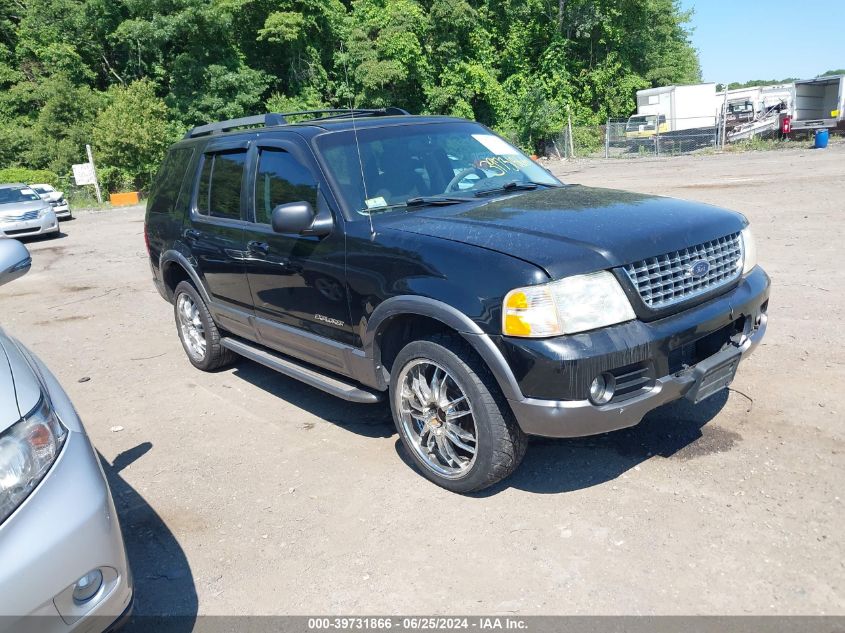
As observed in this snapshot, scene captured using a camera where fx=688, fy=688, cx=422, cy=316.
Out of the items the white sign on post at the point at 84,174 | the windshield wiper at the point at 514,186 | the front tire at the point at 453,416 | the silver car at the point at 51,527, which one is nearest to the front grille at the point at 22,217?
the white sign on post at the point at 84,174

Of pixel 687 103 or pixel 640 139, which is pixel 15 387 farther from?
pixel 687 103

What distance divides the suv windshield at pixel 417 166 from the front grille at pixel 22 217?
15941 mm

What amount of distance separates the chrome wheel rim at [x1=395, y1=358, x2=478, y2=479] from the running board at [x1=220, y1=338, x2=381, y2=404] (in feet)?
1.08

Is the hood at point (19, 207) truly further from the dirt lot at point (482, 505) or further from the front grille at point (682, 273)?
the front grille at point (682, 273)

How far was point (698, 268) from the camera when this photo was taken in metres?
3.38

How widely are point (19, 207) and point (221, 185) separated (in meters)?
15.1

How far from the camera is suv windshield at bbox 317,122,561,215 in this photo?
411 centimetres

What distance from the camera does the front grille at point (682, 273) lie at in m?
3.17

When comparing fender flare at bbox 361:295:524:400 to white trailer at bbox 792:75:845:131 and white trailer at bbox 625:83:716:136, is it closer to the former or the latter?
white trailer at bbox 792:75:845:131

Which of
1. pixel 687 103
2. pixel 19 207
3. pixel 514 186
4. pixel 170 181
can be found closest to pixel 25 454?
pixel 514 186

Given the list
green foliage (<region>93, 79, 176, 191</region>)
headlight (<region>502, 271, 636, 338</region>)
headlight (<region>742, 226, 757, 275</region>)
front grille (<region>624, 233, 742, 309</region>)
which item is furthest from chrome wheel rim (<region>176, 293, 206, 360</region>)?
green foliage (<region>93, 79, 176, 191</region>)

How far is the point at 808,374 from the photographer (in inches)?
185

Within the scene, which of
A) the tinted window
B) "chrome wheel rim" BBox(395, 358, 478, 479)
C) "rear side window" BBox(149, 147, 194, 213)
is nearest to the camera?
A: "chrome wheel rim" BBox(395, 358, 478, 479)

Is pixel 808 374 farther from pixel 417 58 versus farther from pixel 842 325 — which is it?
pixel 417 58
